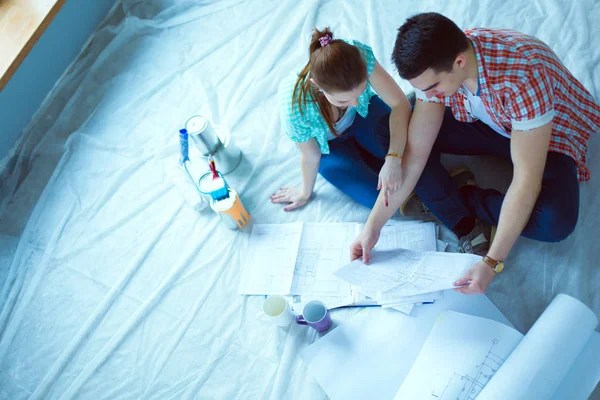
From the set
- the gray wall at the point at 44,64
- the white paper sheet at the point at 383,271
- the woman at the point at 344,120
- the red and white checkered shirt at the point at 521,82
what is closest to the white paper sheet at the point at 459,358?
the white paper sheet at the point at 383,271

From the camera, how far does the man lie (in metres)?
1.05

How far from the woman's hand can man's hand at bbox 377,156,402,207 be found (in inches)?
12.2

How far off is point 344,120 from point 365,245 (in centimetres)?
36

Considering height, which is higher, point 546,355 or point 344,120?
point 344,120

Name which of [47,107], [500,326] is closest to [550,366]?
[500,326]

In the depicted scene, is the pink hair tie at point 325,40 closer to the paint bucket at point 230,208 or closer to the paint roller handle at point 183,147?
the paint bucket at point 230,208

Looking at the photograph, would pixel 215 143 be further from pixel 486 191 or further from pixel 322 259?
pixel 486 191

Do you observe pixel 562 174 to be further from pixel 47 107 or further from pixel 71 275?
pixel 47 107

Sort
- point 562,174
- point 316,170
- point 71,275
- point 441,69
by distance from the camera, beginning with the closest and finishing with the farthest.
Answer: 1. point 441,69
2. point 562,174
3. point 316,170
4. point 71,275

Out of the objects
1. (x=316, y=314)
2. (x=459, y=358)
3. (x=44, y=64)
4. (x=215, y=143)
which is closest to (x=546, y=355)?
(x=459, y=358)

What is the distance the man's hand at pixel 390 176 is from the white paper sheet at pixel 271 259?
0.33m

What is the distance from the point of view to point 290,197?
1595mm

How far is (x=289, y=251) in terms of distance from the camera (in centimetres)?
152

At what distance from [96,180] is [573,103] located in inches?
57.9
